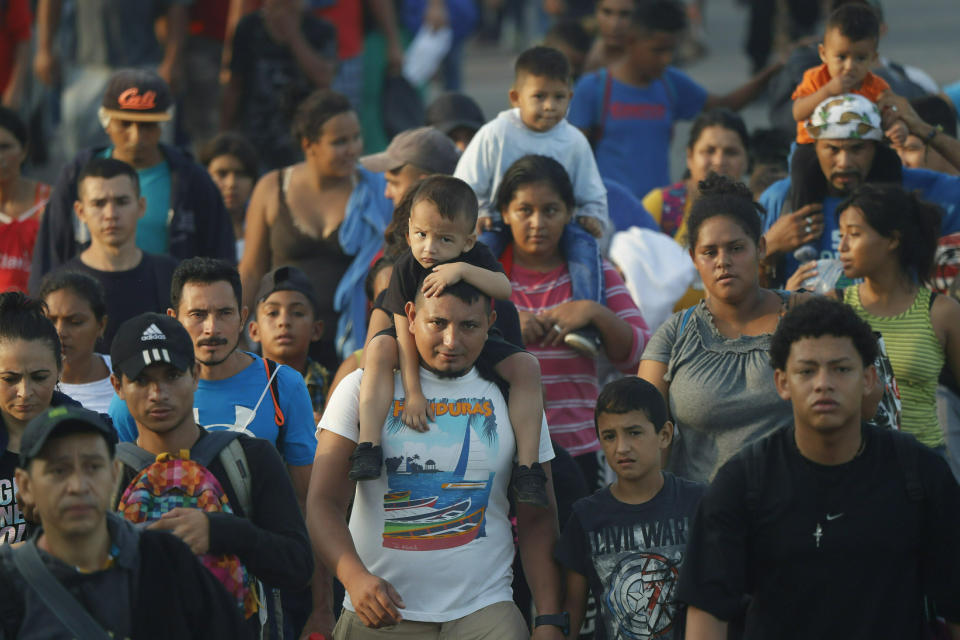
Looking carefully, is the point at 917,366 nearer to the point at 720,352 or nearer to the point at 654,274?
the point at 720,352

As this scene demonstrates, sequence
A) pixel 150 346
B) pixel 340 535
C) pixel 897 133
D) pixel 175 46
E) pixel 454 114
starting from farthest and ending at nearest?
pixel 175 46 < pixel 454 114 < pixel 897 133 < pixel 340 535 < pixel 150 346

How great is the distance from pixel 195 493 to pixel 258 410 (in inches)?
42.2

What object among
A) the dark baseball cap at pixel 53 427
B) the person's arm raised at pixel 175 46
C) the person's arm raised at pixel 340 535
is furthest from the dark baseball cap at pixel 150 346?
the person's arm raised at pixel 175 46

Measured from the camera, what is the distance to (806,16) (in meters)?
15.2

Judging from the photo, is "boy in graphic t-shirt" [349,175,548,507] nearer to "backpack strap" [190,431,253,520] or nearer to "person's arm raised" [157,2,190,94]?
"backpack strap" [190,431,253,520]

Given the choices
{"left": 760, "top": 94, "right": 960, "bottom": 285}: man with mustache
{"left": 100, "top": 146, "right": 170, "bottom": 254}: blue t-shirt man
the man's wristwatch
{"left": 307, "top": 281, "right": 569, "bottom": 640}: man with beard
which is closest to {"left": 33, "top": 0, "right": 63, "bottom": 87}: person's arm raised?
{"left": 100, "top": 146, "right": 170, "bottom": 254}: blue t-shirt man

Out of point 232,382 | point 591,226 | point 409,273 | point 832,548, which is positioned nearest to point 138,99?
point 591,226

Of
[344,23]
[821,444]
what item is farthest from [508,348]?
[344,23]

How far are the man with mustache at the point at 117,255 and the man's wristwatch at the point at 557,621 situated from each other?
2706 millimetres

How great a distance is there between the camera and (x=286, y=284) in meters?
6.80

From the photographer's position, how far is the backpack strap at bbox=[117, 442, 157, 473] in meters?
4.71

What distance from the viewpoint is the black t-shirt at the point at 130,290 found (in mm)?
6953

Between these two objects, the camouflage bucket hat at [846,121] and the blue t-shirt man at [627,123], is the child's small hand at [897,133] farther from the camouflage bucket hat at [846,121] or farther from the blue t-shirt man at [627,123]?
the blue t-shirt man at [627,123]

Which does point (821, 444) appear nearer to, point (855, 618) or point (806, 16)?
point (855, 618)
